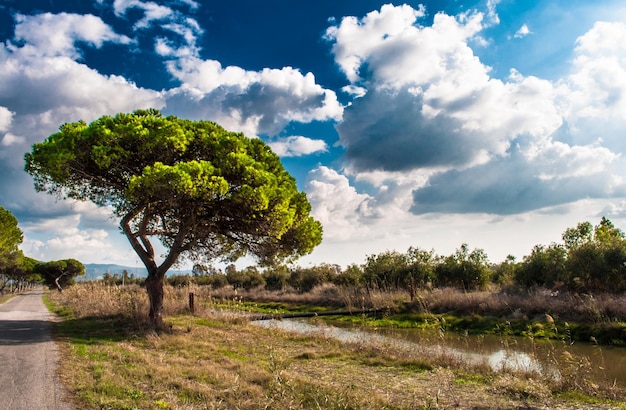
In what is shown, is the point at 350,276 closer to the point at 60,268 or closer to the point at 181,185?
the point at 181,185

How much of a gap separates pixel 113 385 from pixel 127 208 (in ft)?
33.5

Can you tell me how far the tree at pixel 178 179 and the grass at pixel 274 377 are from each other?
355cm

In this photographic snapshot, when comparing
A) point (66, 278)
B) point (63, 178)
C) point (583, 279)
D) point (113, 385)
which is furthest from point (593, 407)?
point (66, 278)

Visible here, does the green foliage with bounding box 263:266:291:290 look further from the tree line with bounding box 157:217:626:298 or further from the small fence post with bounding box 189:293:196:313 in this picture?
the small fence post with bounding box 189:293:196:313

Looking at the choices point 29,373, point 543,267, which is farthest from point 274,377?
point 543,267

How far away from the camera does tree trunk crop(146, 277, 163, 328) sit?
14375mm

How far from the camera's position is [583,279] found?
21922mm

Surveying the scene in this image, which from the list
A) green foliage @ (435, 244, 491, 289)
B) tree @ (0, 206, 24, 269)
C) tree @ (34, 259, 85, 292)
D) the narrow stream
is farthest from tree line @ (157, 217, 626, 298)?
tree @ (34, 259, 85, 292)

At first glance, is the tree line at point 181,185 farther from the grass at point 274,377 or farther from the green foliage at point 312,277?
the green foliage at point 312,277

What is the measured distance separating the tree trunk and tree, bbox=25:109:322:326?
1.4 inches

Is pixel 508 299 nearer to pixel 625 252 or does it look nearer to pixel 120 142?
pixel 625 252

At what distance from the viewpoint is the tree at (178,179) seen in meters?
12.5

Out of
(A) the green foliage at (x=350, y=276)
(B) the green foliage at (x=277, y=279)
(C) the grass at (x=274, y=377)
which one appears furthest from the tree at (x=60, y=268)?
(C) the grass at (x=274, y=377)

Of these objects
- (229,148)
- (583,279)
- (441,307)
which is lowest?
(441,307)
